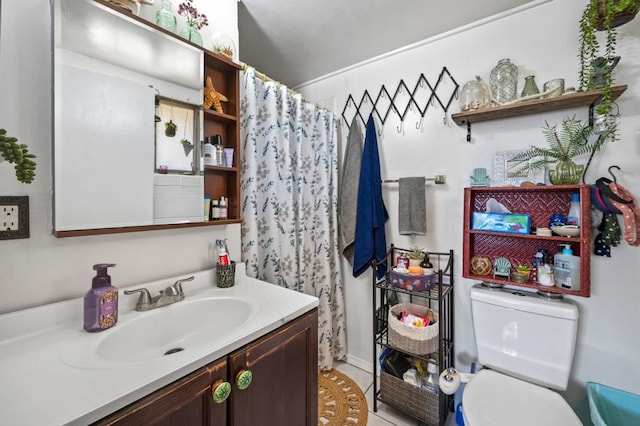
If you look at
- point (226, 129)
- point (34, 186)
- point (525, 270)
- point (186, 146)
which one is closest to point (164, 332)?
point (34, 186)

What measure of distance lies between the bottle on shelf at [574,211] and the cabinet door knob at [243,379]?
5.32 ft

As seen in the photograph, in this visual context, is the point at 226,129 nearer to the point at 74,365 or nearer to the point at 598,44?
the point at 74,365

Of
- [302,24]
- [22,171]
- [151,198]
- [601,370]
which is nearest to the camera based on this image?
[22,171]

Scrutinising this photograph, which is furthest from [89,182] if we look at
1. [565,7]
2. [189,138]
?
[565,7]

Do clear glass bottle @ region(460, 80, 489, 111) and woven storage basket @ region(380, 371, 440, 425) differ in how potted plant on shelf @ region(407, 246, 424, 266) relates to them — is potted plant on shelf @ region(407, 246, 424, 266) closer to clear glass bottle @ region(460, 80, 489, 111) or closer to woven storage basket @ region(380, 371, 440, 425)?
woven storage basket @ region(380, 371, 440, 425)

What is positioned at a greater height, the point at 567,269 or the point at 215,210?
the point at 215,210

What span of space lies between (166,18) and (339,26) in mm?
997

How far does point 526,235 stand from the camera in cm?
135

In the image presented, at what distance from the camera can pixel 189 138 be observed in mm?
1154

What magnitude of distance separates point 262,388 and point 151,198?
33.1 inches

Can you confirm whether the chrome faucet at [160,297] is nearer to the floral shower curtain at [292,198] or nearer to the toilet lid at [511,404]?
the floral shower curtain at [292,198]

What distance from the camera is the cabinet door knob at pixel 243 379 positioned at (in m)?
0.77

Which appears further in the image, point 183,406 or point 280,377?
point 280,377

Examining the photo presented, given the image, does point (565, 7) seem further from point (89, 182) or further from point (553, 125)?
point (89, 182)
